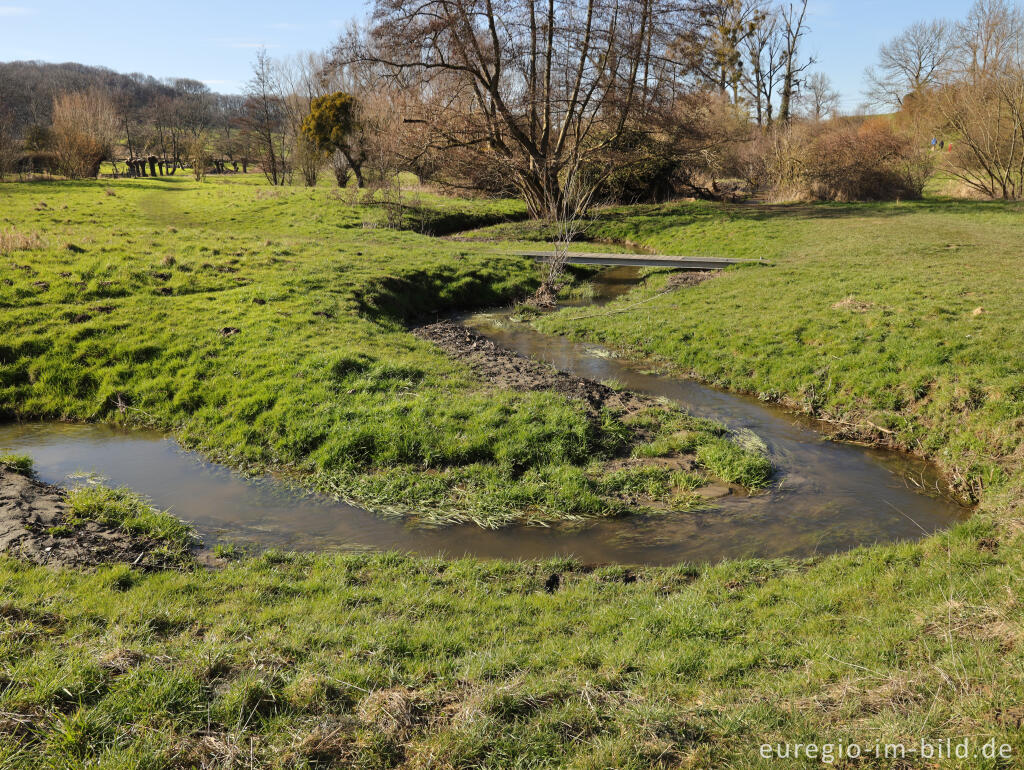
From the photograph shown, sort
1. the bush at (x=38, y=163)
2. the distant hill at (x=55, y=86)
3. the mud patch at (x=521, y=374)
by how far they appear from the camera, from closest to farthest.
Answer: the mud patch at (x=521, y=374) → the bush at (x=38, y=163) → the distant hill at (x=55, y=86)

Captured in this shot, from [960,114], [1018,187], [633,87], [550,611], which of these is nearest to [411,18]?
[633,87]

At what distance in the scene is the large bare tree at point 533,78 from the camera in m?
27.1

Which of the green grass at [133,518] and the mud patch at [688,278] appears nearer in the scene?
the green grass at [133,518]

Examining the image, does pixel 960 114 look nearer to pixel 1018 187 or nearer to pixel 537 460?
pixel 1018 187

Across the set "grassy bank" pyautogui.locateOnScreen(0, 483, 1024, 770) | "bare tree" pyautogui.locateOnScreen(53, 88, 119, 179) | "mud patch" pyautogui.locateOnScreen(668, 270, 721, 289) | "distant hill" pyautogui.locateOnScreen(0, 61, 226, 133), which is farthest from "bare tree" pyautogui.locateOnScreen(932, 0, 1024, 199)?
"distant hill" pyautogui.locateOnScreen(0, 61, 226, 133)

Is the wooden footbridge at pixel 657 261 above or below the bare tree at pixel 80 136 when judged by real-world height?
below

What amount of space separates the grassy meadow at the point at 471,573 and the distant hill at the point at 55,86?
241 ft

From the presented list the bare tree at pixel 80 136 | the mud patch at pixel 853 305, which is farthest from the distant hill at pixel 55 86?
the mud patch at pixel 853 305

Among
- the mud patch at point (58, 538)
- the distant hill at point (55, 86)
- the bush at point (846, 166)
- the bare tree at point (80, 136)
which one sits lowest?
the mud patch at point (58, 538)

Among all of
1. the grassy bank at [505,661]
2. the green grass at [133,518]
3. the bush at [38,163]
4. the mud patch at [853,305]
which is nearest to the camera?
the grassy bank at [505,661]

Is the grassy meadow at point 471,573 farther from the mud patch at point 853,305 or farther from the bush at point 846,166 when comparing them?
the bush at point 846,166

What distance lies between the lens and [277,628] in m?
4.76

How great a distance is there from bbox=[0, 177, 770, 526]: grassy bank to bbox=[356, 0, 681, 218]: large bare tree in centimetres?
1401

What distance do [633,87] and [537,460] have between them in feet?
89.2
